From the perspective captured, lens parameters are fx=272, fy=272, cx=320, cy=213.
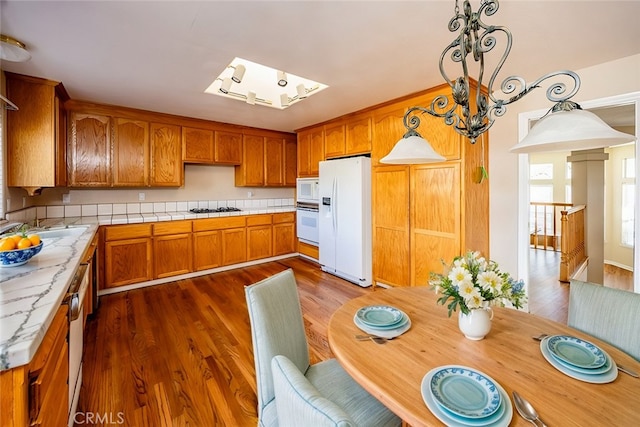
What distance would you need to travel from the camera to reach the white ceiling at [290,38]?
62.6 inches

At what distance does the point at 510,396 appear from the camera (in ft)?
2.65

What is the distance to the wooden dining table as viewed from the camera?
2.48ft

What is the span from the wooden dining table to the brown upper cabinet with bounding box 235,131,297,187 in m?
3.73

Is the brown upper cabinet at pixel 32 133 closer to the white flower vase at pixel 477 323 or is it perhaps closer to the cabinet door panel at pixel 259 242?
the cabinet door panel at pixel 259 242

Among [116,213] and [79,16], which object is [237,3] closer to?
[79,16]

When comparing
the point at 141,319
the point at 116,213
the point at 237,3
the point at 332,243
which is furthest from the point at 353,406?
the point at 116,213

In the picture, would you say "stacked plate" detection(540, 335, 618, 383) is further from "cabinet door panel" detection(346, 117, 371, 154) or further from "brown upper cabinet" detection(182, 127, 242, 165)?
"brown upper cabinet" detection(182, 127, 242, 165)

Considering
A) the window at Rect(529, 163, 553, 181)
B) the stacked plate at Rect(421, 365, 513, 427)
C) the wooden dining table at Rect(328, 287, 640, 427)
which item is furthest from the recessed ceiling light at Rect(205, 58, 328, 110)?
the window at Rect(529, 163, 553, 181)

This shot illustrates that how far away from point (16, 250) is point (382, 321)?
6.13ft

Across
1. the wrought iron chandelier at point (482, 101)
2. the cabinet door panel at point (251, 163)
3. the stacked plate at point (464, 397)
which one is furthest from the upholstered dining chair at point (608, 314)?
the cabinet door panel at point (251, 163)

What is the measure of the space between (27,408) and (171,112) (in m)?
3.65

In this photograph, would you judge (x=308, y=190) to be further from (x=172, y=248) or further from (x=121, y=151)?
(x=121, y=151)

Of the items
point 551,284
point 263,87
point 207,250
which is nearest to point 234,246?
point 207,250

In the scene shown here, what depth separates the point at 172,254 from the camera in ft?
12.3
